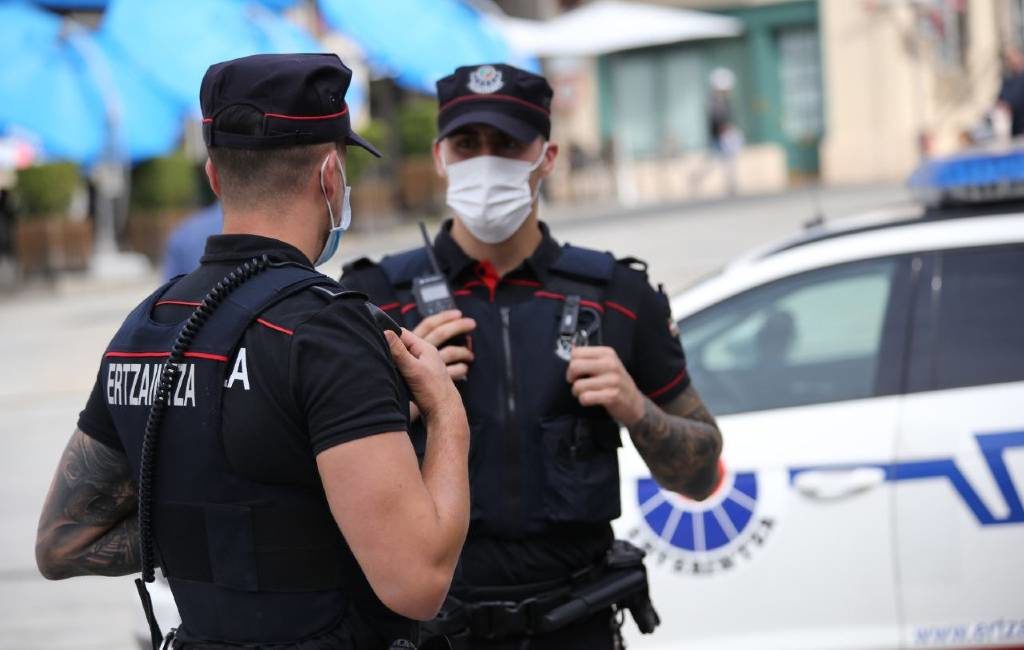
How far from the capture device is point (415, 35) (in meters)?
18.3


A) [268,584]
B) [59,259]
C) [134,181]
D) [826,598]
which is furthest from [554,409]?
[134,181]

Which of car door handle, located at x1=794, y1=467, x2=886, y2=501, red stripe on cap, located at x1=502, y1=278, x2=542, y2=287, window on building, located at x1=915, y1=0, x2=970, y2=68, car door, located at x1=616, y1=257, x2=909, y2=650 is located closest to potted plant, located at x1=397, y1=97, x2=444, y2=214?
window on building, located at x1=915, y1=0, x2=970, y2=68

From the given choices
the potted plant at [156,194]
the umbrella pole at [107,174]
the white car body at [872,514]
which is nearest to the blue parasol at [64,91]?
the umbrella pole at [107,174]

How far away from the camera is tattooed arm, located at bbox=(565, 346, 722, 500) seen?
2824mm

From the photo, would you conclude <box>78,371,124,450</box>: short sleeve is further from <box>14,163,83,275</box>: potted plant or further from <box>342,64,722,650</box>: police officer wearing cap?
<box>14,163,83,275</box>: potted plant

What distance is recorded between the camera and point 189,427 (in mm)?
2043

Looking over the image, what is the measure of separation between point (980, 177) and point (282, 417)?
299 centimetres

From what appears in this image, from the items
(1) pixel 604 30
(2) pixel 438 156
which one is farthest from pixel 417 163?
(2) pixel 438 156

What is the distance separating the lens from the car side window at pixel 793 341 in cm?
431

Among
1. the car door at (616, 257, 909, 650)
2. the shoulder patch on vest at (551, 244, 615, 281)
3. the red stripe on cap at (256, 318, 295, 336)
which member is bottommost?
the car door at (616, 257, 909, 650)

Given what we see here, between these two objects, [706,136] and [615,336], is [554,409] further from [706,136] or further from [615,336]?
[706,136]

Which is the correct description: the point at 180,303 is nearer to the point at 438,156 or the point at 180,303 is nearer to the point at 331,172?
the point at 331,172

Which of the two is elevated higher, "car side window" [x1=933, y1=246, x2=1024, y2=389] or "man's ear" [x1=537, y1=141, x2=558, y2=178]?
"man's ear" [x1=537, y1=141, x2=558, y2=178]

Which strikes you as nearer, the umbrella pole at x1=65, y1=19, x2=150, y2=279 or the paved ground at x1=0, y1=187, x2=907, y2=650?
the paved ground at x1=0, y1=187, x2=907, y2=650
